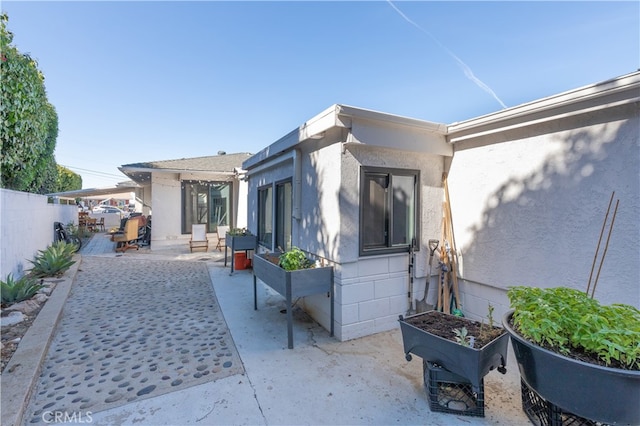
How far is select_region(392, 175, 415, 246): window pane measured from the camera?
3938 millimetres

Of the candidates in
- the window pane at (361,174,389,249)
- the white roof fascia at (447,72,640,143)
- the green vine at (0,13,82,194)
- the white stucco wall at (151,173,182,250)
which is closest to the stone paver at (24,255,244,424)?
the window pane at (361,174,389,249)

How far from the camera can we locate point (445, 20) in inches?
213

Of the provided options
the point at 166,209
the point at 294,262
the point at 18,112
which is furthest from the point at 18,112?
the point at 166,209

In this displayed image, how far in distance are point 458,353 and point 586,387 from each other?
711 millimetres

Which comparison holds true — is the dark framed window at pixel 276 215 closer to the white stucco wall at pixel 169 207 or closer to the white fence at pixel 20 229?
the white stucco wall at pixel 169 207

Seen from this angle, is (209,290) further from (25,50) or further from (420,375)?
(25,50)

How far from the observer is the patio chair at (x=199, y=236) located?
33.1 ft

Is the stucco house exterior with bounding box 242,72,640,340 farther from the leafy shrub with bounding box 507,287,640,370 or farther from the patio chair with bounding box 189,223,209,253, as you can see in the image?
the patio chair with bounding box 189,223,209,253


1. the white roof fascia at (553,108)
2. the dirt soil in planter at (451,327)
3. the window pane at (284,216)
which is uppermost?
the white roof fascia at (553,108)

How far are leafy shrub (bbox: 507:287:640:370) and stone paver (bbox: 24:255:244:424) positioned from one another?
2.64m

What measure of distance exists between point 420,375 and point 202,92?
410 inches

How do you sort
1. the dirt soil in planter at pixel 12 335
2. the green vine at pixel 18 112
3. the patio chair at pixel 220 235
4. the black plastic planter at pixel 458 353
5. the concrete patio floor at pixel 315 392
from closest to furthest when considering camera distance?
the black plastic planter at pixel 458 353, the concrete patio floor at pixel 315 392, the dirt soil in planter at pixel 12 335, the green vine at pixel 18 112, the patio chair at pixel 220 235

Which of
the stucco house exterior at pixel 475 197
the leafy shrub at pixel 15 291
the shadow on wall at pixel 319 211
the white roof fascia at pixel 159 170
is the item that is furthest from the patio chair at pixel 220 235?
the shadow on wall at pixel 319 211

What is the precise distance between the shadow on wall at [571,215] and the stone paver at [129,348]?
351 centimetres
